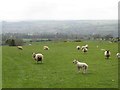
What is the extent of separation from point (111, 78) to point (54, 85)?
6002mm

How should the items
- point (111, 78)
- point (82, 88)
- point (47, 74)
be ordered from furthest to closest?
point (47, 74) → point (111, 78) → point (82, 88)

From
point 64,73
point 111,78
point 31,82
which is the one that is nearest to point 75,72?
point 64,73

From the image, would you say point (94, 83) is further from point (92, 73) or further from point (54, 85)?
point (92, 73)

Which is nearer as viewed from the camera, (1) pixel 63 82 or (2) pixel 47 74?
(1) pixel 63 82

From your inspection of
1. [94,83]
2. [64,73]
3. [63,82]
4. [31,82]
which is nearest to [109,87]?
[94,83]

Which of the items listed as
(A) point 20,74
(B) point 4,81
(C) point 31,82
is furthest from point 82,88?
(A) point 20,74

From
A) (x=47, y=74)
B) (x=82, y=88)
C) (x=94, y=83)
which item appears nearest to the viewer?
(x=82, y=88)

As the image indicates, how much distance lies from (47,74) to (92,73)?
4.27m

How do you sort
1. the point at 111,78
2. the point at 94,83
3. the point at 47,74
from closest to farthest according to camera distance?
1. the point at 94,83
2. the point at 111,78
3. the point at 47,74

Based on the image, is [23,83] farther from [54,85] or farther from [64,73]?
[64,73]

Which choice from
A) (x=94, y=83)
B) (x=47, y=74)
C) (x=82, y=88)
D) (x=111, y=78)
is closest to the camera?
(x=82, y=88)

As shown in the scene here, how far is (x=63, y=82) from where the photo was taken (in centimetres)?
2750

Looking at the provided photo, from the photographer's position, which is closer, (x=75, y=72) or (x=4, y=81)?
(x=4, y=81)

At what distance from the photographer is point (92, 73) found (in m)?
33.0
